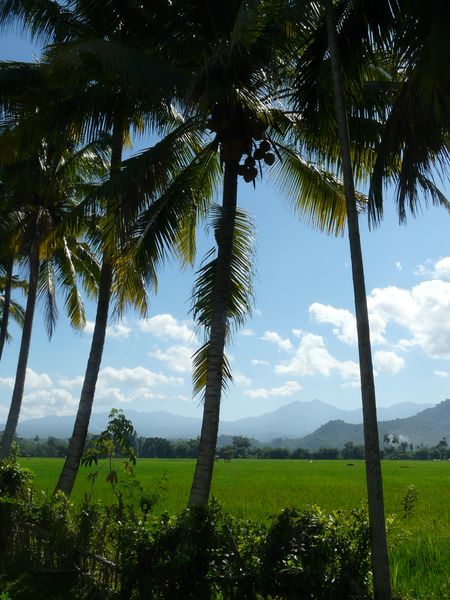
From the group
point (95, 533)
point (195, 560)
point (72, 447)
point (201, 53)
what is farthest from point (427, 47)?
point (72, 447)

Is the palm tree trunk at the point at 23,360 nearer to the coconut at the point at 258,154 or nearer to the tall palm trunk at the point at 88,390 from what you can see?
the tall palm trunk at the point at 88,390

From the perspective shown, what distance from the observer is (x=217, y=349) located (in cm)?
689

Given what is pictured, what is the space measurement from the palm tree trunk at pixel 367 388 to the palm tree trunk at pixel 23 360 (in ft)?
28.6

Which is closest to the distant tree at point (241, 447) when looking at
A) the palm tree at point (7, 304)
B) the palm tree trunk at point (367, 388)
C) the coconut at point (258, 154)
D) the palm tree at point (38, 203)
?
the palm tree at point (7, 304)

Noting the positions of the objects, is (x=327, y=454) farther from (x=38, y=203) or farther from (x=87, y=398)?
(x=87, y=398)

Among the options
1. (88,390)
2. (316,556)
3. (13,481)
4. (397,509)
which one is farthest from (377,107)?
(397,509)

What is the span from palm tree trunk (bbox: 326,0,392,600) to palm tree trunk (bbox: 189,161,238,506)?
7.77 feet

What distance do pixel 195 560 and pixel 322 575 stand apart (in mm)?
1045

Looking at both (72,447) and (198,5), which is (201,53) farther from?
(72,447)

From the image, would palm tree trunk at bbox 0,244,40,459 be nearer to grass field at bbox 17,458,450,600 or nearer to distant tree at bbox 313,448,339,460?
grass field at bbox 17,458,450,600

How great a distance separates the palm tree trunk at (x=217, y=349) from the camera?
6.35 metres

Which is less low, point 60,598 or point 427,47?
point 427,47

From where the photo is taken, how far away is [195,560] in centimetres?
445

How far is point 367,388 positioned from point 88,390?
585 centimetres
